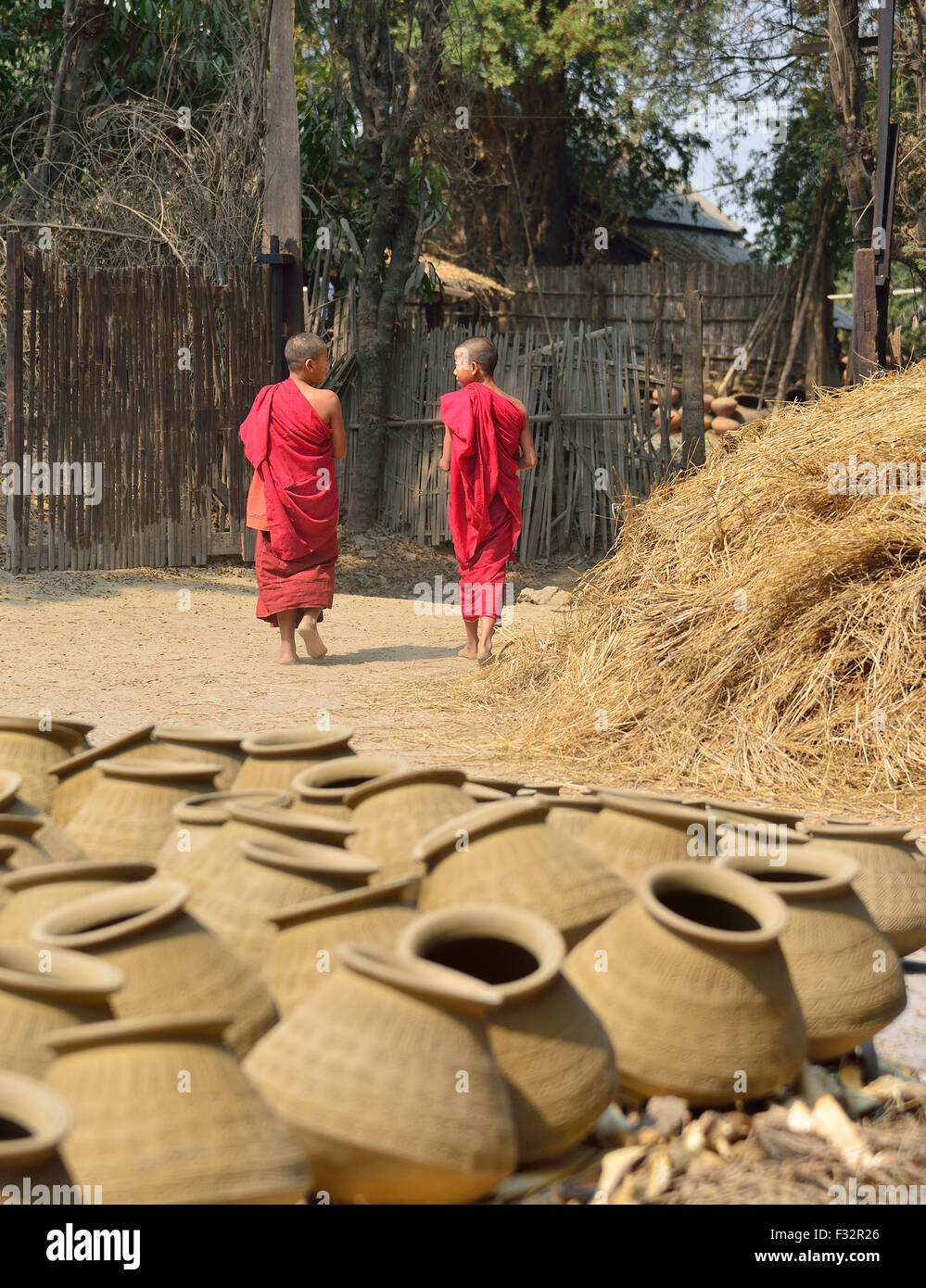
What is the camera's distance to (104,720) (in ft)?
19.3

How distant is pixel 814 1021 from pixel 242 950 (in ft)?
3.58

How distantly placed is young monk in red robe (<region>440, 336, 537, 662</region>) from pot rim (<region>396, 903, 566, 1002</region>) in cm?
530

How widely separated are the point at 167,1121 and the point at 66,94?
12.6 meters

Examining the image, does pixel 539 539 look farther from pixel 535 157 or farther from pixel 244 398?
pixel 535 157

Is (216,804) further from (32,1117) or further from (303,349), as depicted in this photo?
(303,349)

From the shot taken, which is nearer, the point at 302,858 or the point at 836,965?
the point at 302,858

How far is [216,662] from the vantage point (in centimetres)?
764

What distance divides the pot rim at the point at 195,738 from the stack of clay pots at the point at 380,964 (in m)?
0.01

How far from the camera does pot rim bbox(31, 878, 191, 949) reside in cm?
213

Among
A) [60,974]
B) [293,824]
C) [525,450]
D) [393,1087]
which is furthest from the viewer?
[525,450]

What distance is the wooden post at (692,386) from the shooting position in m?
11.0

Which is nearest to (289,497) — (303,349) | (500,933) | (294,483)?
(294,483)

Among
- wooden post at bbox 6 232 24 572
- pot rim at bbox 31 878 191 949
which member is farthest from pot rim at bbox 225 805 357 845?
wooden post at bbox 6 232 24 572
